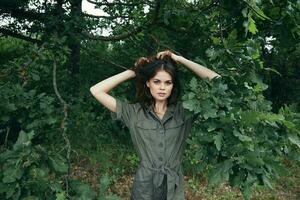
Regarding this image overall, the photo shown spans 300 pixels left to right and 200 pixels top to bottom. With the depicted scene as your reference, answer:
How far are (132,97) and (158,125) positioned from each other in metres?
3.75

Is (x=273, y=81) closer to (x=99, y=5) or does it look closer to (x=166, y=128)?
(x=99, y=5)

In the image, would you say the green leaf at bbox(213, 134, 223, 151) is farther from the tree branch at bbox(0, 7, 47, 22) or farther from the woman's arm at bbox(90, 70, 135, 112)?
the tree branch at bbox(0, 7, 47, 22)

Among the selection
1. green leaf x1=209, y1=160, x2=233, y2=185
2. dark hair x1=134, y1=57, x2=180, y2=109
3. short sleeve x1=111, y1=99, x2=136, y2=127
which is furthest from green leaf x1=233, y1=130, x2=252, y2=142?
short sleeve x1=111, y1=99, x2=136, y2=127

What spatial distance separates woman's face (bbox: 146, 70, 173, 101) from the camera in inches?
114

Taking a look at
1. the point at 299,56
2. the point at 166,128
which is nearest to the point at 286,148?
the point at 166,128

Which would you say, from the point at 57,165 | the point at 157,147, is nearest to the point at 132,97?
the point at 157,147

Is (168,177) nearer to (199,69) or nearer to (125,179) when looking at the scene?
(199,69)

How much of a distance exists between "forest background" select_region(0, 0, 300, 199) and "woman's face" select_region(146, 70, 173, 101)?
0.13 m

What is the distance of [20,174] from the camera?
2463 millimetres

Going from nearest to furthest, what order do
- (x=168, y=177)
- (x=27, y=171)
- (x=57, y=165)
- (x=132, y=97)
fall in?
(x=27, y=171) < (x=57, y=165) < (x=168, y=177) < (x=132, y=97)

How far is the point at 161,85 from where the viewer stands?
2904 millimetres

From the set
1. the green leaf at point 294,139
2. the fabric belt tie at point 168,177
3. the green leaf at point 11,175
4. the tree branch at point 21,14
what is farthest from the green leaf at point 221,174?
the tree branch at point 21,14

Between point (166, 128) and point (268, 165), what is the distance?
884 mm

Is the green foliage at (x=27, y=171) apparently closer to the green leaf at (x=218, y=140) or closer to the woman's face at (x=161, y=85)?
the woman's face at (x=161, y=85)
